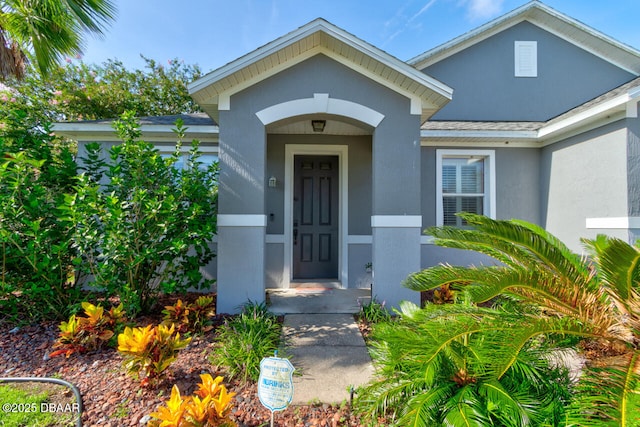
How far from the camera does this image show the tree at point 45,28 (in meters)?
4.19

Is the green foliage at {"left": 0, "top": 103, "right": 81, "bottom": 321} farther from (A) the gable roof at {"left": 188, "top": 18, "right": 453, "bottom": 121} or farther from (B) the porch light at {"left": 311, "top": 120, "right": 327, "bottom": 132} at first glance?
(B) the porch light at {"left": 311, "top": 120, "right": 327, "bottom": 132}

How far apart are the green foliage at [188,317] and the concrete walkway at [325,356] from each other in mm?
1052

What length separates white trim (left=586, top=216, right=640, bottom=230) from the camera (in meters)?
4.52

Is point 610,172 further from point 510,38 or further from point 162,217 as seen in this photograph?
point 162,217

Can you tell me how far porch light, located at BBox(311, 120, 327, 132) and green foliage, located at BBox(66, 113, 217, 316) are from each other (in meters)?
2.02

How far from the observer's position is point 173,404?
1.91 meters

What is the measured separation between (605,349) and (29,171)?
6050 mm

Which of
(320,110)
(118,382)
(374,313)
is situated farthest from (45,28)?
(374,313)

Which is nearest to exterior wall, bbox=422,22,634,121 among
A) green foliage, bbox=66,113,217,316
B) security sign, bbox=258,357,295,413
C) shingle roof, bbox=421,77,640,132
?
shingle roof, bbox=421,77,640,132

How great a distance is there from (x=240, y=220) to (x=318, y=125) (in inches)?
86.1

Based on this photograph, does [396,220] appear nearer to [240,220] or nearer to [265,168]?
[265,168]

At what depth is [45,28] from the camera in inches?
171

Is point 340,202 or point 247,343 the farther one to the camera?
point 340,202

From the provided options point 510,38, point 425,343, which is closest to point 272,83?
point 425,343
